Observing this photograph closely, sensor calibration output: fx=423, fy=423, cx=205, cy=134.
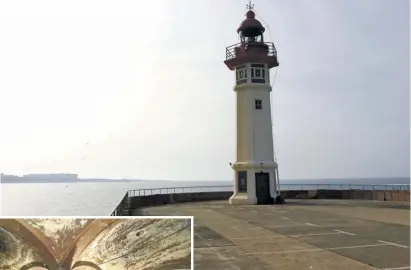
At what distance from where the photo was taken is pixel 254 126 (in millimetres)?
30500

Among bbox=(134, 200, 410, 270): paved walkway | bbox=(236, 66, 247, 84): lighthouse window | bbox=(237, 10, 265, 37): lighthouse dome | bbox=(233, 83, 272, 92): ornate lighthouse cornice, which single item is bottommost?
bbox=(134, 200, 410, 270): paved walkway

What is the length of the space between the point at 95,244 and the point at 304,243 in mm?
7693

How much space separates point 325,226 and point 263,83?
54.3 ft

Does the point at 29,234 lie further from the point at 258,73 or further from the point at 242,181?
the point at 258,73

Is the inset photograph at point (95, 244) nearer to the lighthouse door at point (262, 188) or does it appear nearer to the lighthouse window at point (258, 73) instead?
the lighthouse door at point (262, 188)

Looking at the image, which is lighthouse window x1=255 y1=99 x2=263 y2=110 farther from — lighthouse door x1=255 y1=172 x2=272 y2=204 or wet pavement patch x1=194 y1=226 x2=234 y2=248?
wet pavement patch x1=194 y1=226 x2=234 y2=248

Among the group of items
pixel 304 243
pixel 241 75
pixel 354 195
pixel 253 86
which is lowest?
pixel 304 243

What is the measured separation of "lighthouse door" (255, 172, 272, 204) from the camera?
2966 cm

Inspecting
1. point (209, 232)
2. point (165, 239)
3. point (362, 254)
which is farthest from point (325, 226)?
point (165, 239)

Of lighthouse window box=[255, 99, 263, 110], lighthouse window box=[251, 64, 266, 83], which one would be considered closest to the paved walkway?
lighthouse window box=[255, 99, 263, 110]

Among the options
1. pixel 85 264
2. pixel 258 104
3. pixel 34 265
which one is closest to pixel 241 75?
pixel 258 104

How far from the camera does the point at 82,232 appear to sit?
21.6 ft

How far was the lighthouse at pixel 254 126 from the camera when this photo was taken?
2986 centimetres

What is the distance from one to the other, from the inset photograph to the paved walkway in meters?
3.42
